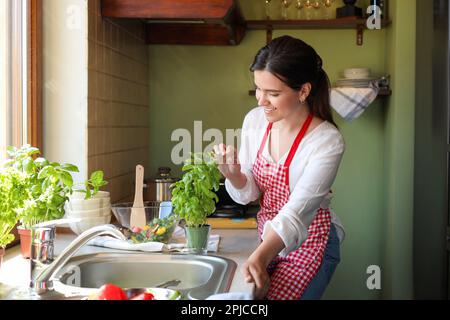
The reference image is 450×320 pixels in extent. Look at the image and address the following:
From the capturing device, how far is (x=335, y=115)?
3.61m

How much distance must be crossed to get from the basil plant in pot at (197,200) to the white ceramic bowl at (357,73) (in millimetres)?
1544

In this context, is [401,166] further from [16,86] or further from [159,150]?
[16,86]

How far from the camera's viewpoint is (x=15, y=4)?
89.6 inches

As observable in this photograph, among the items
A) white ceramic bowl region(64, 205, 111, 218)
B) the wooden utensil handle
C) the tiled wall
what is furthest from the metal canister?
white ceramic bowl region(64, 205, 111, 218)

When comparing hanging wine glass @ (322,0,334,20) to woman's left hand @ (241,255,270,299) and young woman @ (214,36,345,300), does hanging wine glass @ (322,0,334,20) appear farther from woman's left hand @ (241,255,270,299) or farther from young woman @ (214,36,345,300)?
woman's left hand @ (241,255,270,299)

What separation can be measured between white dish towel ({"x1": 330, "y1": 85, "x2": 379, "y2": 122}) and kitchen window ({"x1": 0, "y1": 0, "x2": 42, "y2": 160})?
5.04ft

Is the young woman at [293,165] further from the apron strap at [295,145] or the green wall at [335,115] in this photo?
the green wall at [335,115]

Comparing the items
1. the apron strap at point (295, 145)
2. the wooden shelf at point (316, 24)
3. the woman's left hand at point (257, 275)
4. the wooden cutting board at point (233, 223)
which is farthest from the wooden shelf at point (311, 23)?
the woman's left hand at point (257, 275)

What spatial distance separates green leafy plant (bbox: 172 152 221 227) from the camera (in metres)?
2.04

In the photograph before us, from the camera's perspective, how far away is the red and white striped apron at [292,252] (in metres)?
2.04

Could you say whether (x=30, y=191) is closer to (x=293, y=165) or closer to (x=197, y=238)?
(x=197, y=238)

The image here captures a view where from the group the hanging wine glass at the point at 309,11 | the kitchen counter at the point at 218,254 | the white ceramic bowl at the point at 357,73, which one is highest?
the hanging wine glass at the point at 309,11

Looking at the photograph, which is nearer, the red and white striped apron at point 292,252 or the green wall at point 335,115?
the red and white striped apron at point 292,252

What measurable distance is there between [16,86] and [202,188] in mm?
758
